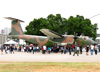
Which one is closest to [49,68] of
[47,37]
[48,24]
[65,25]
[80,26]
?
[47,37]

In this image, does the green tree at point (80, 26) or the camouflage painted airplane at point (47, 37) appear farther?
the green tree at point (80, 26)

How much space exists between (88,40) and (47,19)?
1361 inches

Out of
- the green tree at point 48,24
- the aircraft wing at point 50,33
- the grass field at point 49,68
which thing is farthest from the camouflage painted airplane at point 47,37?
the green tree at point 48,24

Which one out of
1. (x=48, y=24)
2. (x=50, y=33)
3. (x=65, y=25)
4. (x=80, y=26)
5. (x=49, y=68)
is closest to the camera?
(x=49, y=68)

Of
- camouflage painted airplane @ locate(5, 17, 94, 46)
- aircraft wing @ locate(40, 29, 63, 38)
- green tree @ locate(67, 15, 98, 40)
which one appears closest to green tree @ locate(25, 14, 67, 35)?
green tree @ locate(67, 15, 98, 40)

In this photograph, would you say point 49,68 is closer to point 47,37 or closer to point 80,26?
point 47,37

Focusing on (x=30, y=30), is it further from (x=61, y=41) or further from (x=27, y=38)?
(x=61, y=41)

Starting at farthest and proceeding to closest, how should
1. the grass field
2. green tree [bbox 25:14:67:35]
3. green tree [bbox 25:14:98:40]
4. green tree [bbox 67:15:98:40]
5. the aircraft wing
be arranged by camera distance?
green tree [bbox 25:14:67:35] < green tree [bbox 25:14:98:40] < green tree [bbox 67:15:98:40] < the aircraft wing < the grass field

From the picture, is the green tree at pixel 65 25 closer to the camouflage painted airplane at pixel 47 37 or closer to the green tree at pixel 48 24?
the green tree at pixel 48 24

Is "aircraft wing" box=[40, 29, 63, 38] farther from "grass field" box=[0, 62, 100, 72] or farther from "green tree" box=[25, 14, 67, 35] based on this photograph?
"green tree" box=[25, 14, 67, 35]

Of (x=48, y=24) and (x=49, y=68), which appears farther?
(x=48, y=24)

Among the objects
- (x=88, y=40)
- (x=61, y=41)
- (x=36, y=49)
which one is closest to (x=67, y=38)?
(x=61, y=41)

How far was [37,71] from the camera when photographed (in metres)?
10.6

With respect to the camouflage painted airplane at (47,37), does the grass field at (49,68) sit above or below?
below
